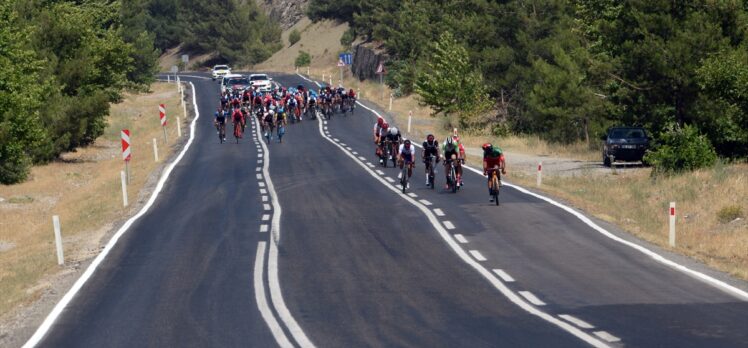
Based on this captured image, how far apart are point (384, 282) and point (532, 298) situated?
8.68 feet

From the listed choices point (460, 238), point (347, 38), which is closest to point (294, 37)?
point (347, 38)

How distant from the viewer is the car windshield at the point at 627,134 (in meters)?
41.7

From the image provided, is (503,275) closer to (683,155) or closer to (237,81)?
(683,155)

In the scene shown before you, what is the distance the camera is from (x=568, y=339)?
1323 cm

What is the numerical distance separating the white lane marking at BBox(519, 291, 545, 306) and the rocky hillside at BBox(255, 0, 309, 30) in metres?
139

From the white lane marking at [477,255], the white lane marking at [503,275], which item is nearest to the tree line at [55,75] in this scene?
the white lane marking at [477,255]

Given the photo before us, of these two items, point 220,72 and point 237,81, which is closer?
point 237,81

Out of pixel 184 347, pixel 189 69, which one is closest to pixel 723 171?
pixel 184 347

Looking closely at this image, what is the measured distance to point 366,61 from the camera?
323 feet

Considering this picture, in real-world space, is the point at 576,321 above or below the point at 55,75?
below

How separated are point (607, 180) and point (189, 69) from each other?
4396 inches

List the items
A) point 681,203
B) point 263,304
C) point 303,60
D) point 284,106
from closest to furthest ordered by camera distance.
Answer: point 263,304 → point 681,203 → point 284,106 → point 303,60

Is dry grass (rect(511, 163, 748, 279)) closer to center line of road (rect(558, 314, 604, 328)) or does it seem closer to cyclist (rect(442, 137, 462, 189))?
cyclist (rect(442, 137, 462, 189))

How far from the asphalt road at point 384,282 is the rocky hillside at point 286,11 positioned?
125 m
